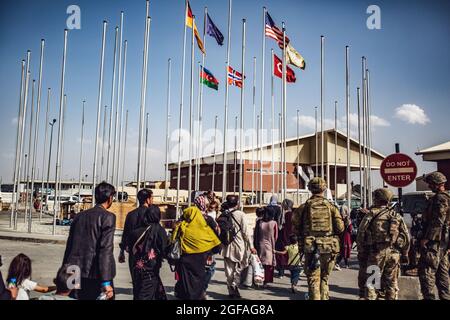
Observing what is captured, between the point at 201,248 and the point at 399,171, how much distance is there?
4414 mm

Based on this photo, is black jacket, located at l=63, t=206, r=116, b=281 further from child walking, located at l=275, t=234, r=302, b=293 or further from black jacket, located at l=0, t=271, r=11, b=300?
child walking, located at l=275, t=234, r=302, b=293

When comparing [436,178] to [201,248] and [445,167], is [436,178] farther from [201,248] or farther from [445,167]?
[445,167]

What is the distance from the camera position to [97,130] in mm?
16594

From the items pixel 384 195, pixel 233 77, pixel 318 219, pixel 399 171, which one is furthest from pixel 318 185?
pixel 233 77

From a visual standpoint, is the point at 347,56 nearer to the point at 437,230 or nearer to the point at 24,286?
the point at 437,230

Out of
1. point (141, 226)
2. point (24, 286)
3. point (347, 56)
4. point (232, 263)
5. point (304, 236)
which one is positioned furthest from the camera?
point (347, 56)

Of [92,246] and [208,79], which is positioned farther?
[208,79]

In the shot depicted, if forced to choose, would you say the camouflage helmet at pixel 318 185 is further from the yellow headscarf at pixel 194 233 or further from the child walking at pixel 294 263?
the child walking at pixel 294 263

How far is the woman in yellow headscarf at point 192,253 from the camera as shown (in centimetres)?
569

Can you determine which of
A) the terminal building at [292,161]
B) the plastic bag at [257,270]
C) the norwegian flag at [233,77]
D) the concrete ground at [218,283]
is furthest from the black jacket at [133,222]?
the terminal building at [292,161]

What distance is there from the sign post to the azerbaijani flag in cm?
1115

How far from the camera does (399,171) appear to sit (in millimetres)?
7855
